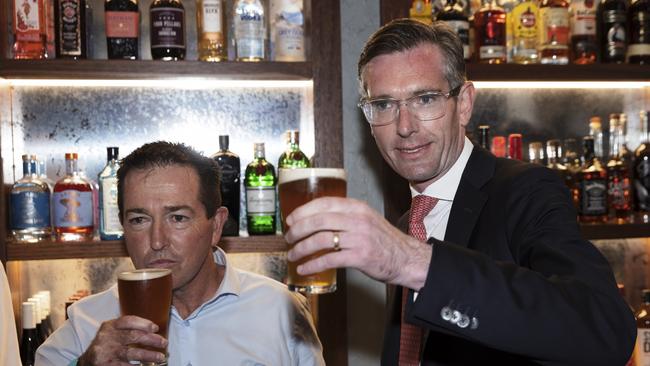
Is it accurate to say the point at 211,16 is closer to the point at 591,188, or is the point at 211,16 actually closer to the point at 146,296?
the point at 146,296

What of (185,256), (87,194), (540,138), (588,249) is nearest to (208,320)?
(185,256)

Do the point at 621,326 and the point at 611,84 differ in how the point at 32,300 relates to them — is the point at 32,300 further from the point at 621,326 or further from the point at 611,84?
the point at 611,84

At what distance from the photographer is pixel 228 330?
183 cm

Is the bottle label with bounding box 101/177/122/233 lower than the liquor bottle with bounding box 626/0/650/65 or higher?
lower

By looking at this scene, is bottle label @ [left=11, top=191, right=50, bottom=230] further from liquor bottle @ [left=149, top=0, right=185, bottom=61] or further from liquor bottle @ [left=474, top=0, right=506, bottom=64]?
liquor bottle @ [left=474, top=0, right=506, bottom=64]

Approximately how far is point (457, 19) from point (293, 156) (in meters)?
0.68

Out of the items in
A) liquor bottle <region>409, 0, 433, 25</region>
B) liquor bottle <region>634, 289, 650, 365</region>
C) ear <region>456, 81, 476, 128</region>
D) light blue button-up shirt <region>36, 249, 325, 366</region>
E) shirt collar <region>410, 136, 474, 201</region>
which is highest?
liquor bottle <region>409, 0, 433, 25</region>

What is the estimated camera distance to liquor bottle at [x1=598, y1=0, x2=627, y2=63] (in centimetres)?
250

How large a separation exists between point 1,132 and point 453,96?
4.67 ft

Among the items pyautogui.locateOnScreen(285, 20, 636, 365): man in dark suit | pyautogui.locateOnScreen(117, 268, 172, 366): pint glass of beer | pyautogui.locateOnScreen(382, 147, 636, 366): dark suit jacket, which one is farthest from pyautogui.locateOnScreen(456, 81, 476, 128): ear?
pyautogui.locateOnScreen(117, 268, 172, 366): pint glass of beer

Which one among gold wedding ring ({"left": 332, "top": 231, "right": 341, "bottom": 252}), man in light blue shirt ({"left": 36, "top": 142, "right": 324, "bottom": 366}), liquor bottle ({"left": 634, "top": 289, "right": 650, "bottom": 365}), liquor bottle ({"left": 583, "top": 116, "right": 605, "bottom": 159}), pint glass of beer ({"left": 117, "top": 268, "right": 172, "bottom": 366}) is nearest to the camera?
gold wedding ring ({"left": 332, "top": 231, "right": 341, "bottom": 252})

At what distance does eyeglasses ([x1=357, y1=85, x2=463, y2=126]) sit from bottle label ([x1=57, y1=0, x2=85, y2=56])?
3.74 ft

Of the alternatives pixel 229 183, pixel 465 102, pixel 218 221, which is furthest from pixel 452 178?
pixel 229 183

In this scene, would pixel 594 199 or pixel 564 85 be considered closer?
pixel 594 199
